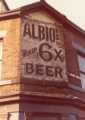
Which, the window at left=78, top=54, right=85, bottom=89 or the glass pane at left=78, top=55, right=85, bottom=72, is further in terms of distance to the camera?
the glass pane at left=78, top=55, right=85, bottom=72

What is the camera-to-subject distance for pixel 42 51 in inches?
502

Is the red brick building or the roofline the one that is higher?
the roofline

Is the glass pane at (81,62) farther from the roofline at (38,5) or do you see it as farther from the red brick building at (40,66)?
the roofline at (38,5)

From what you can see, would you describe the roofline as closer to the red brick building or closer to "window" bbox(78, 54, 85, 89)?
the red brick building

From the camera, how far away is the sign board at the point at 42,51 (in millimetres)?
12250

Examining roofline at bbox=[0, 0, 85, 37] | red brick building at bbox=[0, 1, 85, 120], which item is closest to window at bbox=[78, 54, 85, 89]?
red brick building at bbox=[0, 1, 85, 120]

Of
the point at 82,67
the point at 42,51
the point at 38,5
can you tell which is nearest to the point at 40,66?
the point at 42,51

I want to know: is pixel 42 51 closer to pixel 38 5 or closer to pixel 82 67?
pixel 38 5

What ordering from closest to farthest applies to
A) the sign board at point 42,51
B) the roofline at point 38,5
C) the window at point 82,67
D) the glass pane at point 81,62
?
the sign board at point 42,51, the roofline at point 38,5, the window at point 82,67, the glass pane at point 81,62

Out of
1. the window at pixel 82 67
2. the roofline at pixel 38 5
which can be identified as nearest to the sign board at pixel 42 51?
the roofline at pixel 38 5

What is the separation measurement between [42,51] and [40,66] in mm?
721

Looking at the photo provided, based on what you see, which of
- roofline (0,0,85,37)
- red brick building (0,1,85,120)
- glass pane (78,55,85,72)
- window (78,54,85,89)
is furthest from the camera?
glass pane (78,55,85,72)

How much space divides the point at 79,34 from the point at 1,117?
5.96 metres

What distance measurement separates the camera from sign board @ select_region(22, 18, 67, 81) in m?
12.2
